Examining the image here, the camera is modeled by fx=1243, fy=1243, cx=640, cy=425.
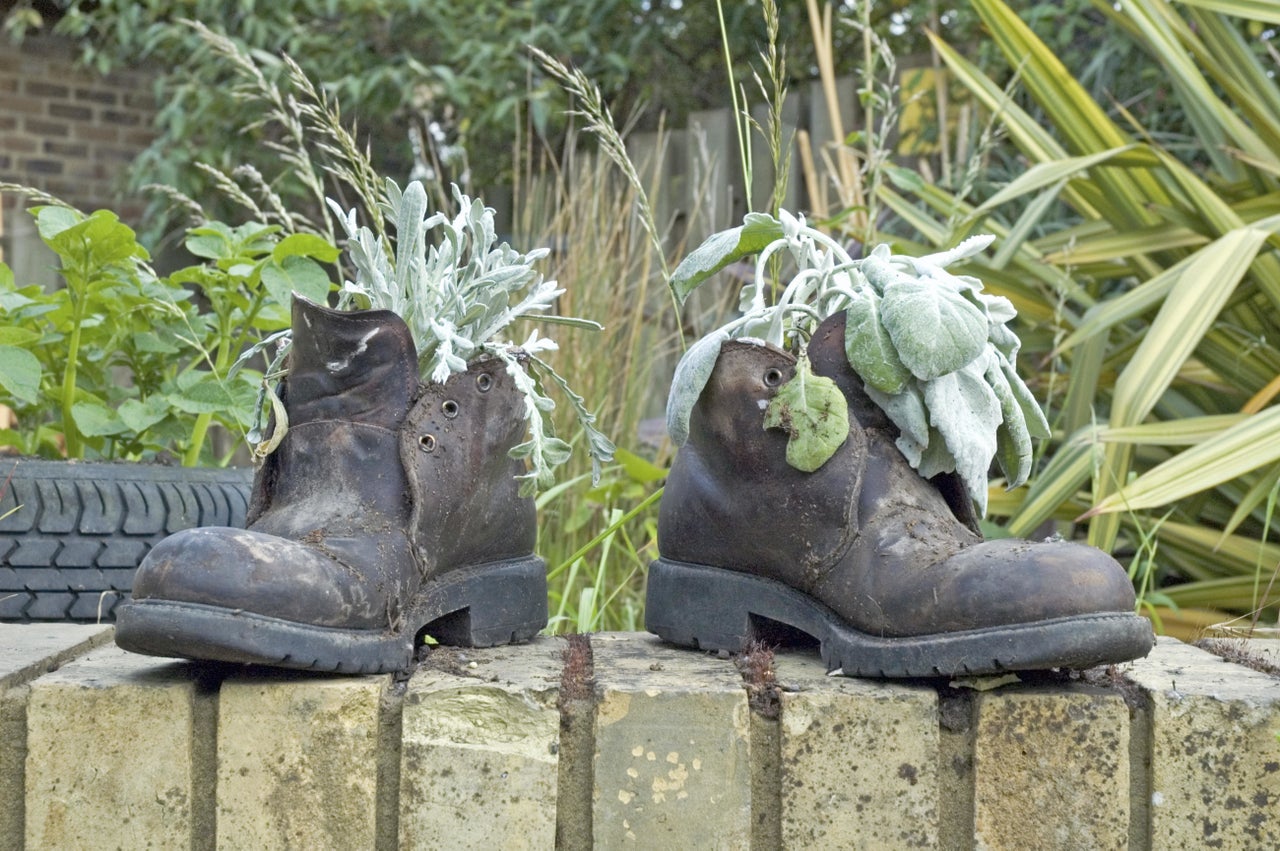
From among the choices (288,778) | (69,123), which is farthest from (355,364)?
(69,123)

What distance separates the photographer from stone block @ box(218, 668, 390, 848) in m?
1.07

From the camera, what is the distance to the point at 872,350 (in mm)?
1199

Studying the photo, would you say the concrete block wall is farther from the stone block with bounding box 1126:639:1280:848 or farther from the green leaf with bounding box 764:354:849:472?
the green leaf with bounding box 764:354:849:472

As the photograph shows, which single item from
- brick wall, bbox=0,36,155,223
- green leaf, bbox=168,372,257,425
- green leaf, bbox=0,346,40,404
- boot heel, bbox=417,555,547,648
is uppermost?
brick wall, bbox=0,36,155,223

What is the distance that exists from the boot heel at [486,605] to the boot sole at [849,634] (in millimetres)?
135

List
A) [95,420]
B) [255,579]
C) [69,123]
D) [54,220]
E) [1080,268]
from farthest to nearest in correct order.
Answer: [69,123] < [1080,268] < [95,420] < [54,220] < [255,579]

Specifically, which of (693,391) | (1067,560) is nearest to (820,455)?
(693,391)

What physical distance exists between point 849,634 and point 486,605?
1.28 ft

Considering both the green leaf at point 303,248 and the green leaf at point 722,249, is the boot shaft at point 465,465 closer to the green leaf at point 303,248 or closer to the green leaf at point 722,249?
the green leaf at point 722,249

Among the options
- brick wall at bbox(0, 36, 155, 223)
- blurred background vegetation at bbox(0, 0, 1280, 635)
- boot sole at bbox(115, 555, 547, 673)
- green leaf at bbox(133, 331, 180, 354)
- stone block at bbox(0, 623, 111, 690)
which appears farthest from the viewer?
brick wall at bbox(0, 36, 155, 223)

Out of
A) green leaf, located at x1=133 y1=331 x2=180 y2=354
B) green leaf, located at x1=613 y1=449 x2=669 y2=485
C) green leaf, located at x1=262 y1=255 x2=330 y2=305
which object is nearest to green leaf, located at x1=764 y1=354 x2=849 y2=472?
green leaf, located at x1=262 y1=255 x2=330 y2=305

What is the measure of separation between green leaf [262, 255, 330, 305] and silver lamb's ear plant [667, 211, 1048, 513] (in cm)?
68

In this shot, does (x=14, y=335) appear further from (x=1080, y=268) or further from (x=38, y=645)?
(x=1080, y=268)

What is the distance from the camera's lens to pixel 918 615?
1113 mm
